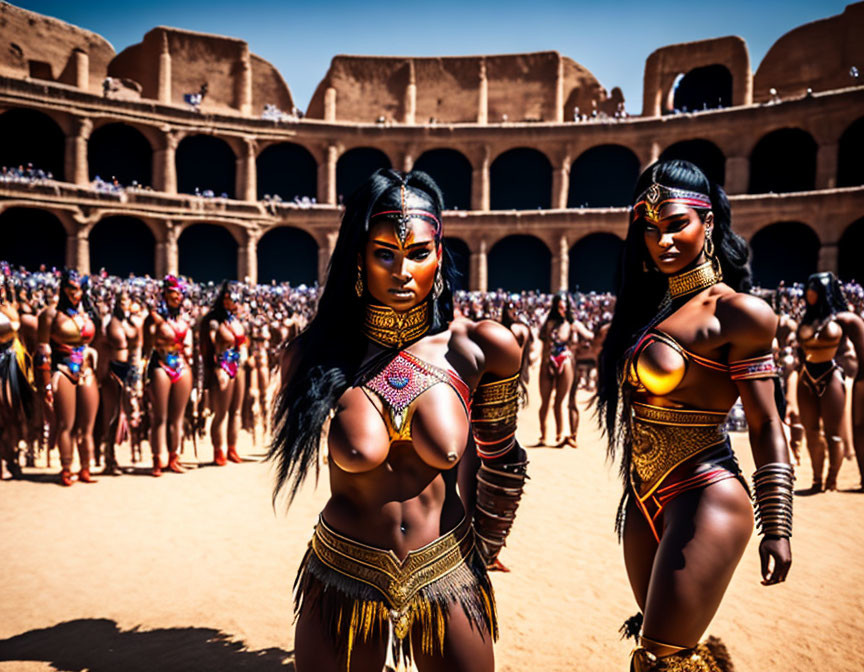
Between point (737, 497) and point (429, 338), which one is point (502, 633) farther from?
point (429, 338)

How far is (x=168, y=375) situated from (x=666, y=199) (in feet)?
22.2

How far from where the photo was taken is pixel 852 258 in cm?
2775

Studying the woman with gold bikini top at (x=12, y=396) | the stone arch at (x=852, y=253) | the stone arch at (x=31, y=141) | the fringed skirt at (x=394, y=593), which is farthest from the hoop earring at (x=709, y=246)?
the stone arch at (x=31, y=141)

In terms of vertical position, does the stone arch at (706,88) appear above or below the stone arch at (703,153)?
above

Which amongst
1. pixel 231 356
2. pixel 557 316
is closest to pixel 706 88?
pixel 557 316

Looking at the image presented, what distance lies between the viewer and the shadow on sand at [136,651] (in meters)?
3.71

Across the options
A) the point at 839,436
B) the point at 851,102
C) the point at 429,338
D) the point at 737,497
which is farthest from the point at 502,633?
the point at 851,102

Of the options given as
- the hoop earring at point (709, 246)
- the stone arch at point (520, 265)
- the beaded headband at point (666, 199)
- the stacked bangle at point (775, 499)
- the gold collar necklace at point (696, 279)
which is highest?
the stone arch at point (520, 265)

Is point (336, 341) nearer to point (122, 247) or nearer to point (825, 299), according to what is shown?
point (825, 299)

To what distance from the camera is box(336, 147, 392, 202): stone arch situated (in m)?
34.8

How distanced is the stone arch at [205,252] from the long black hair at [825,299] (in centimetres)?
2853

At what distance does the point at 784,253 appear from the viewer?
2970 cm

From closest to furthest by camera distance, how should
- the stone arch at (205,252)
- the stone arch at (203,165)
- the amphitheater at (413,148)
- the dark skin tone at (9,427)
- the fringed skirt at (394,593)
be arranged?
the fringed skirt at (394,593) → the dark skin tone at (9,427) → the amphitheater at (413,148) → the stone arch at (205,252) → the stone arch at (203,165)

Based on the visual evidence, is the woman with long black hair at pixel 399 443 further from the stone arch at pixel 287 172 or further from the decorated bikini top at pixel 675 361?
the stone arch at pixel 287 172
